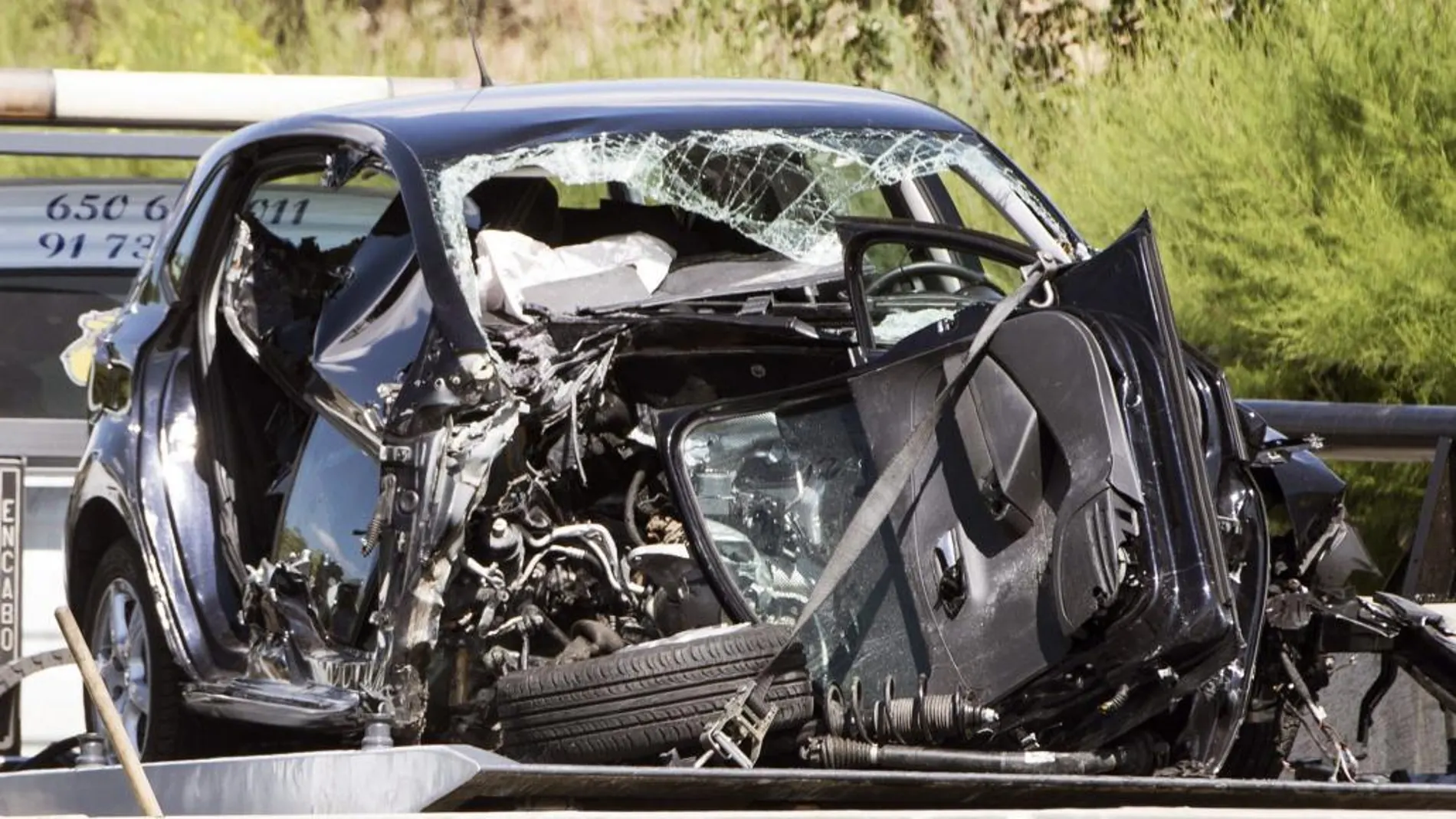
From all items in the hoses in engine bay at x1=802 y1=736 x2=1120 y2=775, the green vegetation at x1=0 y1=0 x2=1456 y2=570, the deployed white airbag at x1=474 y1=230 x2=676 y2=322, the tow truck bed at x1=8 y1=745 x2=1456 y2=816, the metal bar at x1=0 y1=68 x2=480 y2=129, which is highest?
the deployed white airbag at x1=474 y1=230 x2=676 y2=322

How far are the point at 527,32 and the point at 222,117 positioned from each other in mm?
7972

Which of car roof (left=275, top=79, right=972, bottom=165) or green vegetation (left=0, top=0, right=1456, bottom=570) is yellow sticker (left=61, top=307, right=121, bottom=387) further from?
green vegetation (left=0, top=0, right=1456, bottom=570)

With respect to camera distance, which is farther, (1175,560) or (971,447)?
(971,447)

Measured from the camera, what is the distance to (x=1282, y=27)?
520 inches

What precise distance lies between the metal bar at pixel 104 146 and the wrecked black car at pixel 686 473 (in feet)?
14.6

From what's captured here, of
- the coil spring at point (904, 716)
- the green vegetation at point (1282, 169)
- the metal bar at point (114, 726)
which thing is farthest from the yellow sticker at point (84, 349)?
the green vegetation at point (1282, 169)

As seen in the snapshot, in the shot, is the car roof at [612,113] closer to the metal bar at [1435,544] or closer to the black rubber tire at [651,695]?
the black rubber tire at [651,695]

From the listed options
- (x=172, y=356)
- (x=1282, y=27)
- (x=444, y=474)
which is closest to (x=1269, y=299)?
(x=1282, y=27)

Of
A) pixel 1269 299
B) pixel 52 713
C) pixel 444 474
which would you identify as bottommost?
pixel 52 713

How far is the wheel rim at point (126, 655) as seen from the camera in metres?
7.08

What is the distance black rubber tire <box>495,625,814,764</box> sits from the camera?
18.5 ft

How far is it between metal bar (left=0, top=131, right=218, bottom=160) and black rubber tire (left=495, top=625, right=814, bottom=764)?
6.55 m

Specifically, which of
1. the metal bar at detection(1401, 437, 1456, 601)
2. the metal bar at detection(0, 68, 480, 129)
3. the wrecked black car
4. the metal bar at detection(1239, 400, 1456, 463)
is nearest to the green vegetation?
the metal bar at detection(1239, 400, 1456, 463)

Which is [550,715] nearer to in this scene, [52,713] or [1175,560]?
[1175,560]
